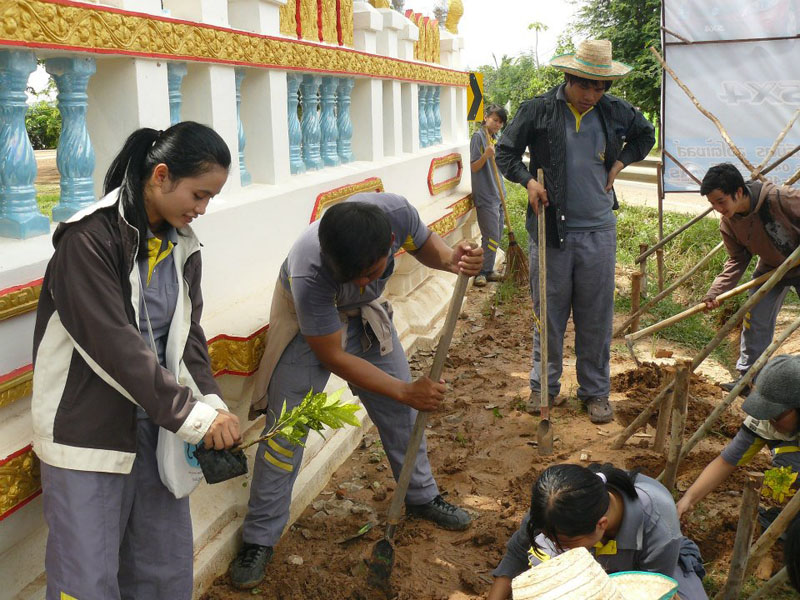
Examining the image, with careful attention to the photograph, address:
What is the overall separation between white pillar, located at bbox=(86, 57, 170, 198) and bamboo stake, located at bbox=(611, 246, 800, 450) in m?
2.77

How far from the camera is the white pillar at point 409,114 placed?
22.5 feet

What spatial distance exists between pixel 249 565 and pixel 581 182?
2904 millimetres

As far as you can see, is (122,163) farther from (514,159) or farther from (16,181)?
(514,159)

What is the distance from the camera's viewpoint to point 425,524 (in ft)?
12.2

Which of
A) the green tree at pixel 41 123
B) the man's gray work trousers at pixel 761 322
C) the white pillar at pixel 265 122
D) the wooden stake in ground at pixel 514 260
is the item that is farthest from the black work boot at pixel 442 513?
the green tree at pixel 41 123

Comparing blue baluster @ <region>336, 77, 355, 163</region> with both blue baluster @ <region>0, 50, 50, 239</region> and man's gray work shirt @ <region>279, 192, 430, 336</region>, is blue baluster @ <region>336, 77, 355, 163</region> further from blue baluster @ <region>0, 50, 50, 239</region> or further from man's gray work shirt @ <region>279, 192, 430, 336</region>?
blue baluster @ <region>0, 50, 50, 239</region>

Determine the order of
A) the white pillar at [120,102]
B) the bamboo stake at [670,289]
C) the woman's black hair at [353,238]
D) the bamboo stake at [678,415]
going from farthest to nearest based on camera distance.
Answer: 1. the bamboo stake at [670,289]
2. the bamboo stake at [678,415]
3. the white pillar at [120,102]
4. the woman's black hair at [353,238]

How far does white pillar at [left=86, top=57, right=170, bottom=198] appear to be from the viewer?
3094 mm

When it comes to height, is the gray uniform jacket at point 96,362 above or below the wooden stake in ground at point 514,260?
above

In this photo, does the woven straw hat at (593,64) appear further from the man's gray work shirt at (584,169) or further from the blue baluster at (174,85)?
the blue baluster at (174,85)

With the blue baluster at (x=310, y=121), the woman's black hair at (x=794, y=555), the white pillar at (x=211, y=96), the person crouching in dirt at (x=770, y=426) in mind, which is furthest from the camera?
the blue baluster at (x=310, y=121)

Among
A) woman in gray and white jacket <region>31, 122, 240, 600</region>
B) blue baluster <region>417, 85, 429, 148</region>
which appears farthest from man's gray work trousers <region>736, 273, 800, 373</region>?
woman in gray and white jacket <region>31, 122, 240, 600</region>

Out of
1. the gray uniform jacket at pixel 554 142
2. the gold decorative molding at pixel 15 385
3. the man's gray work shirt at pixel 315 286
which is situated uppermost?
the gray uniform jacket at pixel 554 142

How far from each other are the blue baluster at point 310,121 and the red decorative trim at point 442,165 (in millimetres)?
2530
